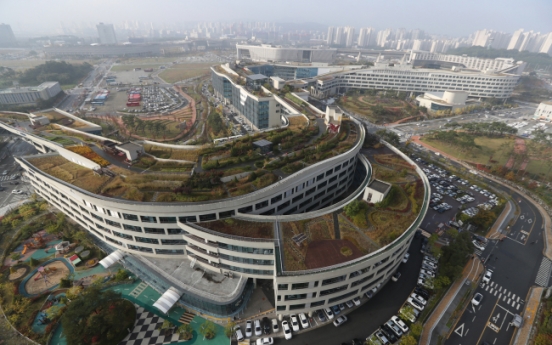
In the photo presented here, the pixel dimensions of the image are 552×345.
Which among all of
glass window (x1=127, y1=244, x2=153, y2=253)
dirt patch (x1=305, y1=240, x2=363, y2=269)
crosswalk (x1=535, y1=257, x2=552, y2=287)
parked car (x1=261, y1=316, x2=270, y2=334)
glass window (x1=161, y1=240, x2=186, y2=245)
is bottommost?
crosswalk (x1=535, y1=257, x2=552, y2=287)

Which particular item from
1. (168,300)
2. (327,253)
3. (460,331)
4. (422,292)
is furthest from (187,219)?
(460,331)

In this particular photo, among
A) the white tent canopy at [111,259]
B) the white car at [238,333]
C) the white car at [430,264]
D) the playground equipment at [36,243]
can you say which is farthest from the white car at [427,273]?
the playground equipment at [36,243]

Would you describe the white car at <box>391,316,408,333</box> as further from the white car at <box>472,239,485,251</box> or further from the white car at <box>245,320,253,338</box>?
the white car at <box>472,239,485,251</box>

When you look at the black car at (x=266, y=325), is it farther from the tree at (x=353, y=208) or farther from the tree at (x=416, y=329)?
the tree at (x=353, y=208)

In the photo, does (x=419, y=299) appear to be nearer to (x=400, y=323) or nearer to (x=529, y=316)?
(x=400, y=323)

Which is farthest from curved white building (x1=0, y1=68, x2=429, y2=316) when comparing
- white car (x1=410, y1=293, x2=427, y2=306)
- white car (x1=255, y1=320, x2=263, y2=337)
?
white car (x1=410, y1=293, x2=427, y2=306)
